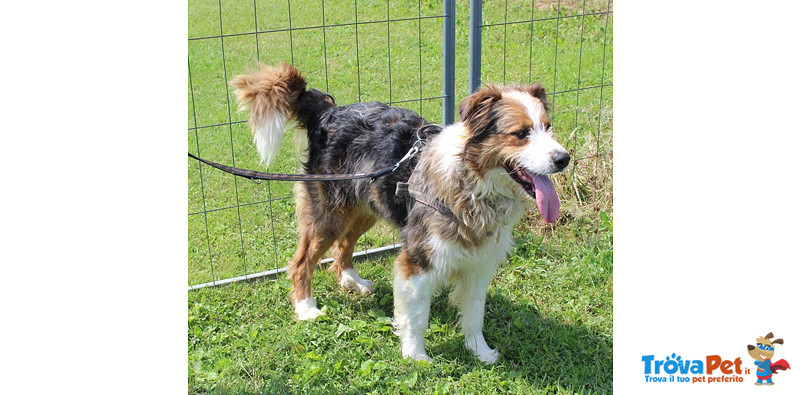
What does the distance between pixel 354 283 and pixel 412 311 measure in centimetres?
95

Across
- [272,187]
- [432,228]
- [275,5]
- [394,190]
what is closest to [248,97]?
[394,190]

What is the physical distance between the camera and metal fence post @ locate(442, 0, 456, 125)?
4.20m

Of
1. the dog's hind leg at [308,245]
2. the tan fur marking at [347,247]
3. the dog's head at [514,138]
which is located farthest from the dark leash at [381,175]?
the tan fur marking at [347,247]

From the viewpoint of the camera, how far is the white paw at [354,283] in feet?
14.5

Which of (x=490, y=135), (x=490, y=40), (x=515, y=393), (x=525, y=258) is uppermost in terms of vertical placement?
(x=490, y=40)

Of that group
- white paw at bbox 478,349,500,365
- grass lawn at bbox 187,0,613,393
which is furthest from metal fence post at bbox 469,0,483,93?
white paw at bbox 478,349,500,365

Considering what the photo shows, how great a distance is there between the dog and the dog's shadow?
0.12 m

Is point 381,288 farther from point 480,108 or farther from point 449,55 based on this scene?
point 480,108

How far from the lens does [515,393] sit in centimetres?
346

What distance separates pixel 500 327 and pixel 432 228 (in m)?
1.06

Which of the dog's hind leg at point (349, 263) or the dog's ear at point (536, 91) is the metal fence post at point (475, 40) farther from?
the dog's hind leg at point (349, 263)

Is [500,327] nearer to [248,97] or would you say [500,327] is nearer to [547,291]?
[547,291]

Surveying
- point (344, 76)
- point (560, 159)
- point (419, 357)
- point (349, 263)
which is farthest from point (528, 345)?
point (344, 76)
